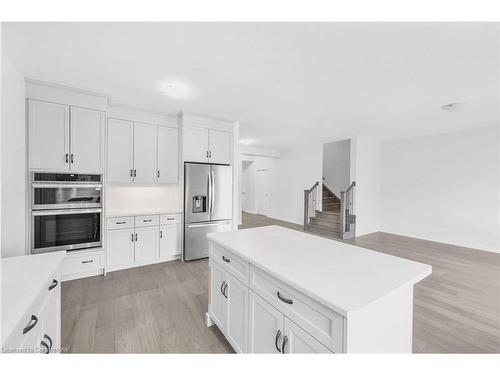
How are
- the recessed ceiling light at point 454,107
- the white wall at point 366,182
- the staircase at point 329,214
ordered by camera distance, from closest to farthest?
1. the recessed ceiling light at point 454,107
2. the staircase at point 329,214
3. the white wall at point 366,182

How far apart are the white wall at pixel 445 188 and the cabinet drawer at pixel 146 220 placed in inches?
233

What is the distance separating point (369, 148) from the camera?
592cm

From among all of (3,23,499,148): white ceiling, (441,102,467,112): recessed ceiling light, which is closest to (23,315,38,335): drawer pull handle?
(3,23,499,148): white ceiling

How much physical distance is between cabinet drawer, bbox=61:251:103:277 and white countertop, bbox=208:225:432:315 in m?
2.23

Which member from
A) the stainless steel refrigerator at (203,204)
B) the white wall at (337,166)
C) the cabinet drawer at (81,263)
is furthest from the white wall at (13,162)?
the white wall at (337,166)

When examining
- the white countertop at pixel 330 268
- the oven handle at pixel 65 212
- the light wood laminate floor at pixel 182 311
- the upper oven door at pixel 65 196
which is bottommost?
the light wood laminate floor at pixel 182 311

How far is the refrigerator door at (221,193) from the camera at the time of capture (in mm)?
3949

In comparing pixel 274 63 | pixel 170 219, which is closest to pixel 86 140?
pixel 170 219

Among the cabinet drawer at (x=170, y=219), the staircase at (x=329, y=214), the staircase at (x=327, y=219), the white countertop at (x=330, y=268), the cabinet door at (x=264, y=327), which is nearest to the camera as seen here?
the white countertop at (x=330, y=268)

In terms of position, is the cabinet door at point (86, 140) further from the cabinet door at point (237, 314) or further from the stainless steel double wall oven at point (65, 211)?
the cabinet door at point (237, 314)

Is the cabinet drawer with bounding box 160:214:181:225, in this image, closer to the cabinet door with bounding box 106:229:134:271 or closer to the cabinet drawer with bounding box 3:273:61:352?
the cabinet door with bounding box 106:229:134:271

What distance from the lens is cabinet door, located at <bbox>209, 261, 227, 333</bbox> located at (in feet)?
5.82

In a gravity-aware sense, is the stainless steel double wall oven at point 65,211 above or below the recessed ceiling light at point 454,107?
below
